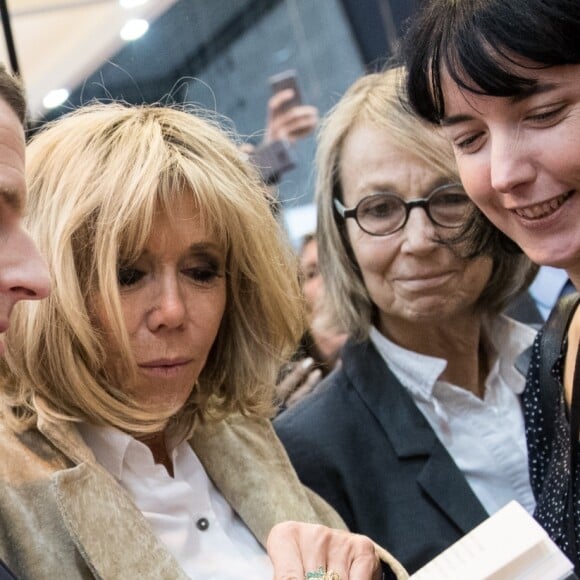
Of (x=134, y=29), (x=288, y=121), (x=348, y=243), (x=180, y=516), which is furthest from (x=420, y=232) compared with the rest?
(x=288, y=121)

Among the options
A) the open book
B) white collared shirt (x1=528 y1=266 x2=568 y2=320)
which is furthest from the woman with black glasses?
the open book

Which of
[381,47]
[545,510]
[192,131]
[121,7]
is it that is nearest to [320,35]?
[381,47]

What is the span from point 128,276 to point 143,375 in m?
0.18

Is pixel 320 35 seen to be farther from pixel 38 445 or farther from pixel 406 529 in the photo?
pixel 38 445

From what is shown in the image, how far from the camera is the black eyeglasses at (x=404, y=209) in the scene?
2.45 metres

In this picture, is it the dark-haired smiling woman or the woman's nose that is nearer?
the dark-haired smiling woman

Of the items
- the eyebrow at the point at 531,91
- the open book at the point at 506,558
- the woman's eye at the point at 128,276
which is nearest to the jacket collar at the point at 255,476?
the woman's eye at the point at 128,276

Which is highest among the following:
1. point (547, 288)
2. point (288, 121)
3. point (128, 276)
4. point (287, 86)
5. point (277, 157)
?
point (287, 86)

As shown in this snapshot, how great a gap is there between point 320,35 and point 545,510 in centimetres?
308

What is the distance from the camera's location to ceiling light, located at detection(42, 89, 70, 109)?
116 inches

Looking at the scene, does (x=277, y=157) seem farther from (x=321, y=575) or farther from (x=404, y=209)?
(x=321, y=575)

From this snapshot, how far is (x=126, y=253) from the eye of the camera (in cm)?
193

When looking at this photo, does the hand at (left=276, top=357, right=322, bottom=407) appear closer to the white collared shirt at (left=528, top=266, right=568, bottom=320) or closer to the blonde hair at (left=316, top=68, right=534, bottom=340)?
the blonde hair at (left=316, top=68, right=534, bottom=340)

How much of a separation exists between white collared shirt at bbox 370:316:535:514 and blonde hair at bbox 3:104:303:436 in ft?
1.22
